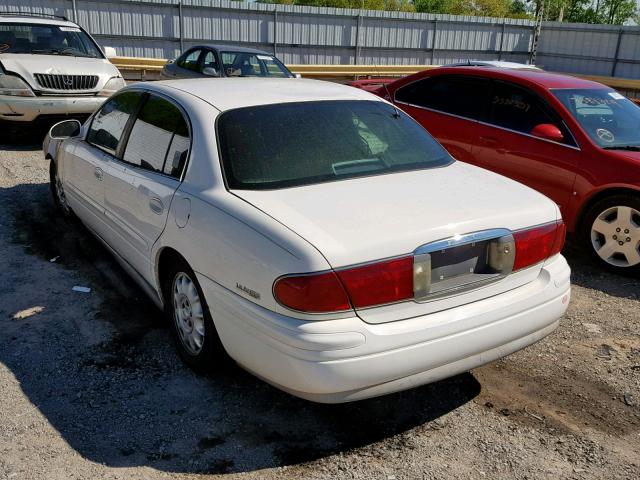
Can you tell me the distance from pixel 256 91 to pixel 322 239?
63.3 inches

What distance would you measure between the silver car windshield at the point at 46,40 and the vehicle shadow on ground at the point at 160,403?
21.2 feet

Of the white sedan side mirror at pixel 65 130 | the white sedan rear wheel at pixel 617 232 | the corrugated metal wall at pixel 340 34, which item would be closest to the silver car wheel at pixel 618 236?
the white sedan rear wheel at pixel 617 232

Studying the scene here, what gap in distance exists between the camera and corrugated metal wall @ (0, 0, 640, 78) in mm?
20375

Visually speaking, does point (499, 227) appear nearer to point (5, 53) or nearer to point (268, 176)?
point (268, 176)

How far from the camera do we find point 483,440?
3.28 meters

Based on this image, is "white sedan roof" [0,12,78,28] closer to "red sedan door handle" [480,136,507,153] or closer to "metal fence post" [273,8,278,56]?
"red sedan door handle" [480,136,507,153]

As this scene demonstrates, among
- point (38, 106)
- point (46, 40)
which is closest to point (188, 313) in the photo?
point (38, 106)

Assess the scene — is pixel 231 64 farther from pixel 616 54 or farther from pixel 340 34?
pixel 616 54

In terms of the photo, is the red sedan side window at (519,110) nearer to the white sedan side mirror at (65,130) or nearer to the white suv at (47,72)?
the white sedan side mirror at (65,130)

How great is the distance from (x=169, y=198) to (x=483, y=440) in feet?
6.91

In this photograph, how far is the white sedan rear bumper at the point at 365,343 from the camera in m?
2.77

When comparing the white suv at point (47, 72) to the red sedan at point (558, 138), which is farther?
the white suv at point (47, 72)

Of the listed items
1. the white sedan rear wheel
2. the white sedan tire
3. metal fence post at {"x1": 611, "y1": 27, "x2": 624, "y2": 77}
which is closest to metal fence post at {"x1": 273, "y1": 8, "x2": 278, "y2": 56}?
metal fence post at {"x1": 611, "y1": 27, "x2": 624, "y2": 77}

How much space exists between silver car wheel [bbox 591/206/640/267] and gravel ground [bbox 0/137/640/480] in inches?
43.6
